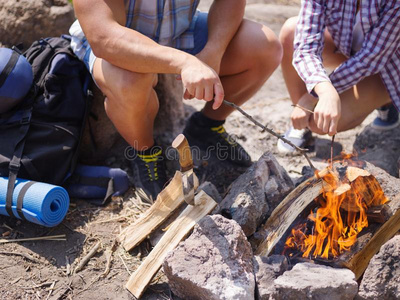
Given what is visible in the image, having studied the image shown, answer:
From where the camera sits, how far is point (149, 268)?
95.1 inches

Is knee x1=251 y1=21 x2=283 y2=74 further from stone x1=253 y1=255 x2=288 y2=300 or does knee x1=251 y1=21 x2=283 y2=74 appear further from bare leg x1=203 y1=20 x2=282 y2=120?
stone x1=253 y1=255 x2=288 y2=300

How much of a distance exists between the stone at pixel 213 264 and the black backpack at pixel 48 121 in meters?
1.06

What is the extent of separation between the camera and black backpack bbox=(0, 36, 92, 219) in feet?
9.41

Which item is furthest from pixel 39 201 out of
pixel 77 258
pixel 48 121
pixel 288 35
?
pixel 288 35

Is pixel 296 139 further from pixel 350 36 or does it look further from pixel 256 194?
pixel 256 194

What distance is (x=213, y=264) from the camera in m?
2.23

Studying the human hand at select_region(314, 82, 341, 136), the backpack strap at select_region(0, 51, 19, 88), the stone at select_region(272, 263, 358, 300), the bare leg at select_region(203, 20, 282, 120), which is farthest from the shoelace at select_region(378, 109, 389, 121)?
the backpack strap at select_region(0, 51, 19, 88)

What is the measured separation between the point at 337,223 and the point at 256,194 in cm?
46

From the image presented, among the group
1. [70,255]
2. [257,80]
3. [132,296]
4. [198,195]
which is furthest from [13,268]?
[257,80]

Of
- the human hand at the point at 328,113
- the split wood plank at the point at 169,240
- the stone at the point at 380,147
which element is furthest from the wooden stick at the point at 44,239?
the stone at the point at 380,147

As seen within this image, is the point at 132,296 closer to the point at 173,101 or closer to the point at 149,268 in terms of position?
the point at 149,268

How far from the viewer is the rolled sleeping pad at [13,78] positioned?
9.43ft

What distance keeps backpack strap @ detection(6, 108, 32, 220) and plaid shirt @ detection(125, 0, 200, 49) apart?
85 cm

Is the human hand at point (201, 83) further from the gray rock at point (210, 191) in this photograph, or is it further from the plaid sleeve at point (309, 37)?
the plaid sleeve at point (309, 37)
